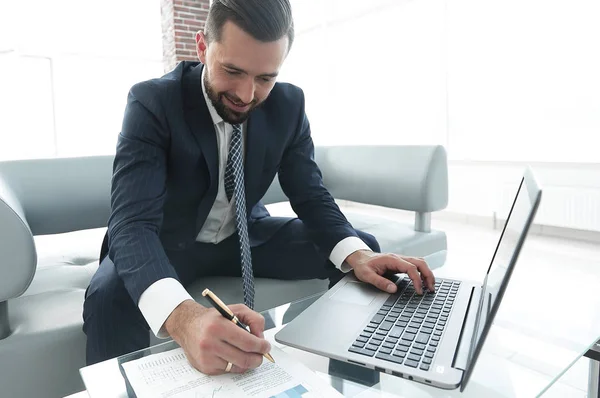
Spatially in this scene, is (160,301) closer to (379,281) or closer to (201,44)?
(379,281)

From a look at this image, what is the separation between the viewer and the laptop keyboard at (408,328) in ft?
2.30

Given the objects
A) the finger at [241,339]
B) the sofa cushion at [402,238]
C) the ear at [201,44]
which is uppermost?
the ear at [201,44]

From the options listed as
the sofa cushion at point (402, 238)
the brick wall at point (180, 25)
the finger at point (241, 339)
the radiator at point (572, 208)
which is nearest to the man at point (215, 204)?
the finger at point (241, 339)

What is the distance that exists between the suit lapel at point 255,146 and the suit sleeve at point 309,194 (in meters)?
0.16

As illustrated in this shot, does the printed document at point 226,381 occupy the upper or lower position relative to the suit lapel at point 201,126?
lower

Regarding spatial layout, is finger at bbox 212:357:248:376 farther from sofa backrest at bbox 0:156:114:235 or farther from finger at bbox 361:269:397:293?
sofa backrest at bbox 0:156:114:235

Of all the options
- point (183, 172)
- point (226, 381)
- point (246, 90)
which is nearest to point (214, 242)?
point (183, 172)

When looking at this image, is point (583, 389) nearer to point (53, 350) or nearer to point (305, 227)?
point (305, 227)

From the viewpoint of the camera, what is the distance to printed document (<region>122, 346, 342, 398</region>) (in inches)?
24.2

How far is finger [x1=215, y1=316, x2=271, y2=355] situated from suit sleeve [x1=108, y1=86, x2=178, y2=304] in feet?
0.85

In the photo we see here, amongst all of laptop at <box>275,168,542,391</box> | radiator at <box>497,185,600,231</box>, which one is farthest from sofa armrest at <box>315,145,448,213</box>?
radiator at <box>497,185,600,231</box>

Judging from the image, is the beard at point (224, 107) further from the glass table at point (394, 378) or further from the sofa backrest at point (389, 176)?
the sofa backrest at point (389, 176)

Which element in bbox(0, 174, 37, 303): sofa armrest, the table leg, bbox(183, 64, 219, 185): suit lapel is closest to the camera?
bbox(0, 174, 37, 303): sofa armrest

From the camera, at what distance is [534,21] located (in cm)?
371
